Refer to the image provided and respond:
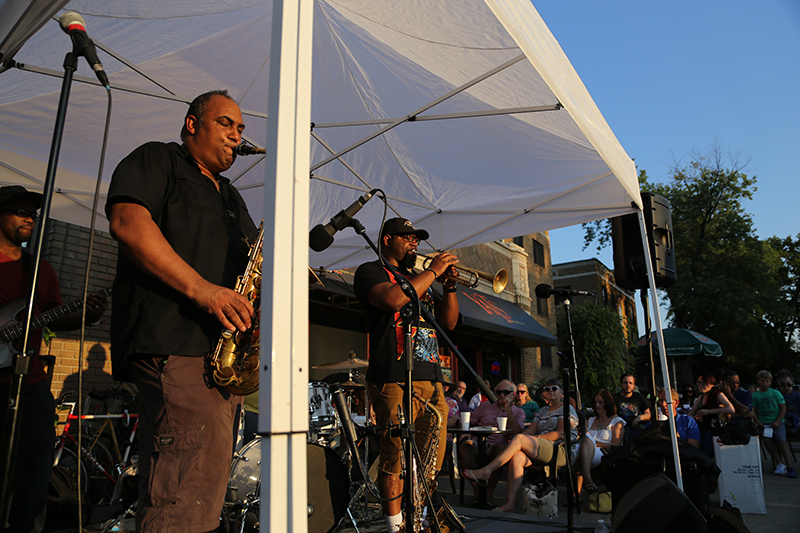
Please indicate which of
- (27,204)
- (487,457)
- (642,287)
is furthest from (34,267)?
(487,457)

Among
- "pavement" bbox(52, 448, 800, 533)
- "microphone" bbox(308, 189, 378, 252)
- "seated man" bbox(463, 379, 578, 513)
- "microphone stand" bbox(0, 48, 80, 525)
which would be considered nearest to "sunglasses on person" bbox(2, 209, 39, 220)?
"microphone stand" bbox(0, 48, 80, 525)

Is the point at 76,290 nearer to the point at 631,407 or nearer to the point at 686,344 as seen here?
the point at 631,407

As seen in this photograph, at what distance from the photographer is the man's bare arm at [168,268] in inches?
69.0

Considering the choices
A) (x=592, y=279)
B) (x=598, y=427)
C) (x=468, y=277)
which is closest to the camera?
(x=468, y=277)

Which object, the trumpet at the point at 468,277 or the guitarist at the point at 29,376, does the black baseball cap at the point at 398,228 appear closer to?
the trumpet at the point at 468,277

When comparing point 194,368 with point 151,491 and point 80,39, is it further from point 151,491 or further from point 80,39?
point 80,39

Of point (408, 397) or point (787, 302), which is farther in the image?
point (787, 302)

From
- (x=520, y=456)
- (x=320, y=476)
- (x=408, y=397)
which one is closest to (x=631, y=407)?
(x=520, y=456)

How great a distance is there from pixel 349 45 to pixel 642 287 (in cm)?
354

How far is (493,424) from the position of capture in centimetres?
792

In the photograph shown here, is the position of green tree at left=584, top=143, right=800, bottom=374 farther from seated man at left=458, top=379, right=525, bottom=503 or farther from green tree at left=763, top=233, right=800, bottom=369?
seated man at left=458, top=379, right=525, bottom=503

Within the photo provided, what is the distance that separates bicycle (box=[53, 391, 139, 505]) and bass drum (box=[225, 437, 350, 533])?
1829mm

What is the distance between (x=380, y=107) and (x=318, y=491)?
3123 millimetres

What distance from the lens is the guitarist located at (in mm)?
2701
